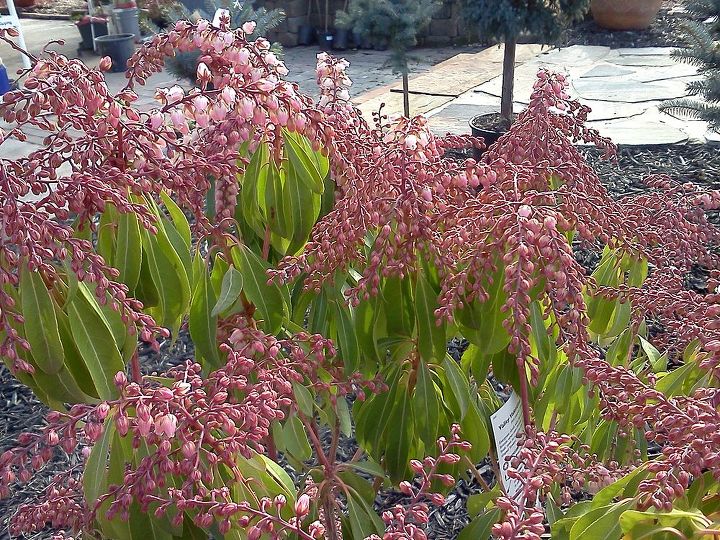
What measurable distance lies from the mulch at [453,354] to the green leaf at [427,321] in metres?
0.52

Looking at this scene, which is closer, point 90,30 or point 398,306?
point 398,306

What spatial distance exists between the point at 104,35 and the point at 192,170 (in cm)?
940

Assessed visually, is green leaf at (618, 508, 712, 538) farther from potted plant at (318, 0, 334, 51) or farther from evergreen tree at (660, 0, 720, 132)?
potted plant at (318, 0, 334, 51)

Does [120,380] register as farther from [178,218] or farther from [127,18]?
[127,18]

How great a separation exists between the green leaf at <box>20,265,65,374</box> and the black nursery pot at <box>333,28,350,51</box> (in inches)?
325

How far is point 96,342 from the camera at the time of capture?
0.93m

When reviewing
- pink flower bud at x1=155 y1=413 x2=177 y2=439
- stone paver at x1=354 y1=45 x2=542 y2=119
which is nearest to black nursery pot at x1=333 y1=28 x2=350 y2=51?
stone paver at x1=354 y1=45 x2=542 y2=119

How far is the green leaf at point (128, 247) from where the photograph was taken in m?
1.00

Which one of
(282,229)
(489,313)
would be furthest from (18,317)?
(489,313)

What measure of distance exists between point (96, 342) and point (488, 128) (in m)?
4.19

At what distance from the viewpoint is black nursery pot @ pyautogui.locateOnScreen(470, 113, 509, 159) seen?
465 cm

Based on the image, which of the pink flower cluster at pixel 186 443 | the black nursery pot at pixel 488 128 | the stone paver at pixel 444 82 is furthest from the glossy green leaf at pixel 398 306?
the stone paver at pixel 444 82

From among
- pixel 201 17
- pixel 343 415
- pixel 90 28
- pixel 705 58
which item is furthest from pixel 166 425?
pixel 90 28

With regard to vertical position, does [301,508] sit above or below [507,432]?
above
